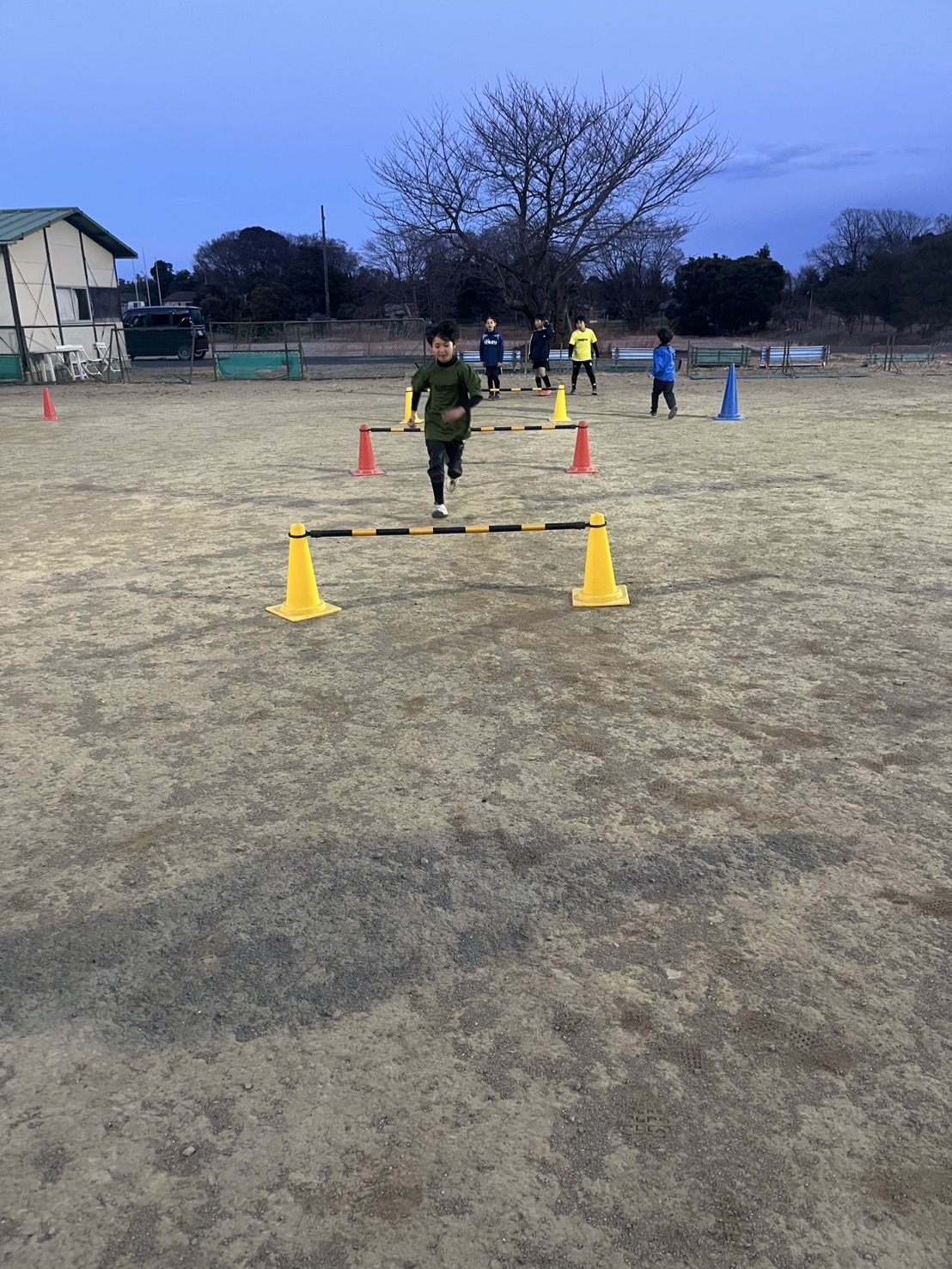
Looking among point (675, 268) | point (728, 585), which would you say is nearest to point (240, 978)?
point (728, 585)

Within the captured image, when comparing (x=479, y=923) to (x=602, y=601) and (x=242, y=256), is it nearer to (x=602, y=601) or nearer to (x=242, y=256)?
(x=602, y=601)

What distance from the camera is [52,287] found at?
2994cm

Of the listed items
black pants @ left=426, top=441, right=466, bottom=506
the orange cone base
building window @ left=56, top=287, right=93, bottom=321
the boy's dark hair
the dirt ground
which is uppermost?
building window @ left=56, top=287, right=93, bottom=321

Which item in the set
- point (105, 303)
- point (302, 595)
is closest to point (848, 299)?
point (105, 303)

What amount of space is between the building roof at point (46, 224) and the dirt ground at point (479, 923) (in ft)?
88.9

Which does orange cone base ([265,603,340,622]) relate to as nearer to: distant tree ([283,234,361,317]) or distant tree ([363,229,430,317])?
distant tree ([363,229,430,317])

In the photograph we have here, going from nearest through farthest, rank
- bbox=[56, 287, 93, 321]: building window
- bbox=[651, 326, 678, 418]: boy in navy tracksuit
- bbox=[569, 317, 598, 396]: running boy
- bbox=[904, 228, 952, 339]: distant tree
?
bbox=[651, 326, 678, 418]: boy in navy tracksuit < bbox=[569, 317, 598, 396]: running boy < bbox=[56, 287, 93, 321]: building window < bbox=[904, 228, 952, 339]: distant tree

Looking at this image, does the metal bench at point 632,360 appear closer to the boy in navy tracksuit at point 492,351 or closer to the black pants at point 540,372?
the black pants at point 540,372

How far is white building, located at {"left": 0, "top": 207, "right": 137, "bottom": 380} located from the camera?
92.3 feet

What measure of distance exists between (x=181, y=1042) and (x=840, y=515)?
8.00 m

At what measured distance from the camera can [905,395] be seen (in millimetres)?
20953

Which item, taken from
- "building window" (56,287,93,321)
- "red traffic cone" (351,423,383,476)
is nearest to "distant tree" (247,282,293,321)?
"building window" (56,287,93,321)

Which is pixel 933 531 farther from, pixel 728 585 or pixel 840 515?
pixel 728 585

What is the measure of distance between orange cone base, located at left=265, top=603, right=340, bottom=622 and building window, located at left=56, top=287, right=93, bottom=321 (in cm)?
2929
